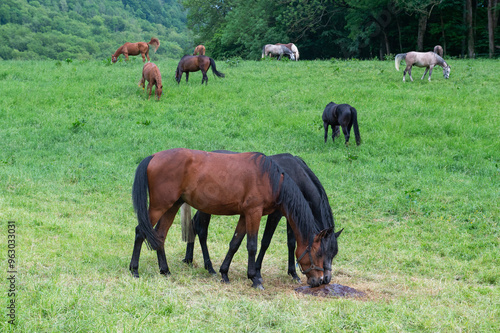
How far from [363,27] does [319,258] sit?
3198 centimetres

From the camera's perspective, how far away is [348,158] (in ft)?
40.7

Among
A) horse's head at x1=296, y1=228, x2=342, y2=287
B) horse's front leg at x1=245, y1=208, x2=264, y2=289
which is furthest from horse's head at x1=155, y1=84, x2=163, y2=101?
horse's head at x1=296, y1=228, x2=342, y2=287

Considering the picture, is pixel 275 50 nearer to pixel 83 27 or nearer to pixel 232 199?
pixel 232 199

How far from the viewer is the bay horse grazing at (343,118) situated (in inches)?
526

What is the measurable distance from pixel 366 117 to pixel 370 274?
389 inches

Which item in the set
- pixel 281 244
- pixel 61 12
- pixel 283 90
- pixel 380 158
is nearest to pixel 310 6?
pixel 283 90

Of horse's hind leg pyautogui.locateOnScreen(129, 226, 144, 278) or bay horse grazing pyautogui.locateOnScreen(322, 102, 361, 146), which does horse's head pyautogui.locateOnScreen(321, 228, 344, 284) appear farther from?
bay horse grazing pyautogui.locateOnScreen(322, 102, 361, 146)

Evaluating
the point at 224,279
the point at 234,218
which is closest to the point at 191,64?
the point at 234,218

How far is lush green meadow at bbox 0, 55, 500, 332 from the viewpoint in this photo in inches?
172

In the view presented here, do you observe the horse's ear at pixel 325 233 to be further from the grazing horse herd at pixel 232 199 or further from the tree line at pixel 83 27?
the tree line at pixel 83 27

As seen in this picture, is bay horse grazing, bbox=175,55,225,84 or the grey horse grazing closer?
bay horse grazing, bbox=175,55,225,84

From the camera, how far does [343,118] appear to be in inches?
529

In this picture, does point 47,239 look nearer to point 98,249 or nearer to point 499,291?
point 98,249

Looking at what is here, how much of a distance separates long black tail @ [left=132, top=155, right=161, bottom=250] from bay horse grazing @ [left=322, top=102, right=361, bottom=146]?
28.6ft
